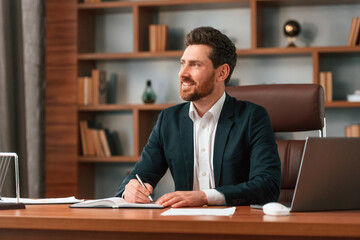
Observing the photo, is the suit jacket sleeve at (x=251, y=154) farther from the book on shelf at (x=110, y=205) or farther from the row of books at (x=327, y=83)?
the row of books at (x=327, y=83)

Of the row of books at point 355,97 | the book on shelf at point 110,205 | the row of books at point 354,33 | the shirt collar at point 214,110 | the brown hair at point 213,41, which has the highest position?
the row of books at point 354,33

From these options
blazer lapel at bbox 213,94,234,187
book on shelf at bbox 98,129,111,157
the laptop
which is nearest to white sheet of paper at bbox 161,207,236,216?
the laptop

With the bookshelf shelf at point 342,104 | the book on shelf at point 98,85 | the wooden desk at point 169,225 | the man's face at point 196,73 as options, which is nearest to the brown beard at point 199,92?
the man's face at point 196,73

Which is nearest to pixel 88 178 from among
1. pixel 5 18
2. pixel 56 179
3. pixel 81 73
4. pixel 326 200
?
pixel 56 179

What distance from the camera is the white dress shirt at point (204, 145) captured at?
7.12 ft

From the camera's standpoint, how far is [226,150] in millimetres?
2129

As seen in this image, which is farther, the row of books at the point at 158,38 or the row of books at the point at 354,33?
the row of books at the point at 158,38

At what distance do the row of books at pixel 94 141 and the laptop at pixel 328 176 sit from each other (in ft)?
9.35

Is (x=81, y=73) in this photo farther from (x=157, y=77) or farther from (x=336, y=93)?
(x=336, y=93)

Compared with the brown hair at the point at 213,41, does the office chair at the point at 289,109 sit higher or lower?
lower

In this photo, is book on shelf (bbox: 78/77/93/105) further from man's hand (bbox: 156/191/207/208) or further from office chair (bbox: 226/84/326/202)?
man's hand (bbox: 156/191/207/208)

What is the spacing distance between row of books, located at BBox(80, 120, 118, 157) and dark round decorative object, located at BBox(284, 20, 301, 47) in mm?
1469

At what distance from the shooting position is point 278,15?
4219 millimetres

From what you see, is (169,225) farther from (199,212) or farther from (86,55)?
(86,55)
